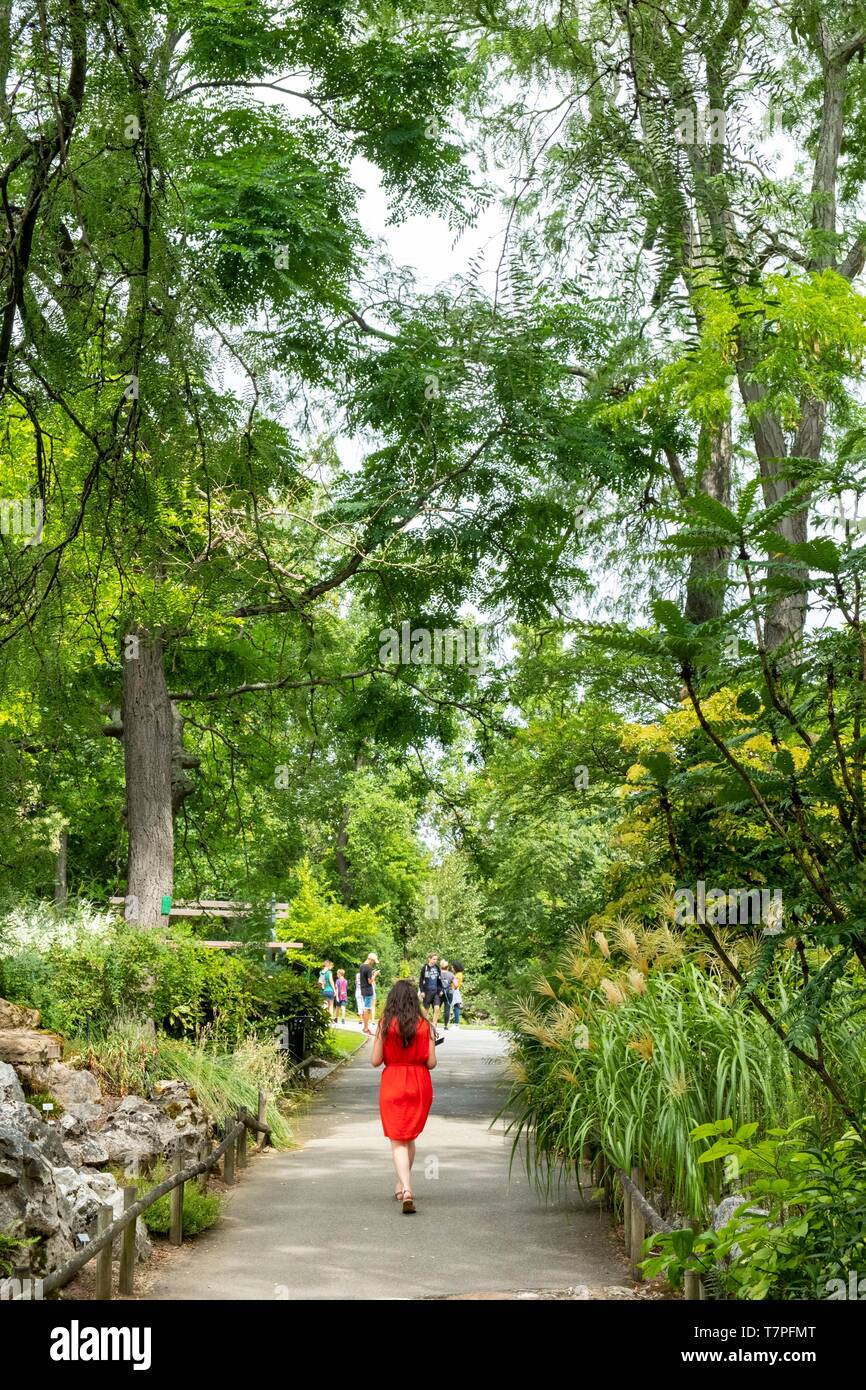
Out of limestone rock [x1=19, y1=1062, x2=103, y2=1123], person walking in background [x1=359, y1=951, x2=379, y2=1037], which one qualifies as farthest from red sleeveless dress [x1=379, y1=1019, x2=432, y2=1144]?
person walking in background [x1=359, y1=951, x2=379, y2=1037]

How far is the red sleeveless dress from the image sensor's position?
9.18 meters

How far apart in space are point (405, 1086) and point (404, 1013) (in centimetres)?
56

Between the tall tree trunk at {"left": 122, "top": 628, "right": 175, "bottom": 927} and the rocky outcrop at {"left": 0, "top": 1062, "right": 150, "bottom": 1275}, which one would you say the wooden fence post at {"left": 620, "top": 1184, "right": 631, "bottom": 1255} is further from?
the tall tree trunk at {"left": 122, "top": 628, "right": 175, "bottom": 927}

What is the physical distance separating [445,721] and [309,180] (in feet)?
22.1

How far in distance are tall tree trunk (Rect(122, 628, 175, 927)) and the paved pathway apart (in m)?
4.04

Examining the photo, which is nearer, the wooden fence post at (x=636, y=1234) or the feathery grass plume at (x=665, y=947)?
the wooden fence post at (x=636, y=1234)

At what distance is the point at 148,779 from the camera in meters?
15.7

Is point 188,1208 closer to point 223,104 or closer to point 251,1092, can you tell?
point 251,1092

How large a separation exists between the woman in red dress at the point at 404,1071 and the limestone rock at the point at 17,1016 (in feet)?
8.76

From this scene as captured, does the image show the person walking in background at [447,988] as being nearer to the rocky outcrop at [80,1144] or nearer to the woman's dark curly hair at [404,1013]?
the woman's dark curly hair at [404,1013]

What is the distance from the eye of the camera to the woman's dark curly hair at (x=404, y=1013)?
31.4ft

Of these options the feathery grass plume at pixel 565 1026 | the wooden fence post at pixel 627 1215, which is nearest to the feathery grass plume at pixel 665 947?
the feathery grass plume at pixel 565 1026

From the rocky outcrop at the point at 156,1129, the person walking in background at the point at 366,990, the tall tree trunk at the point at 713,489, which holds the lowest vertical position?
the person walking in background at the point at 366,990

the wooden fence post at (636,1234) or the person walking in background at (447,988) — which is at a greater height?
the wooden fence post at (636,1234)
